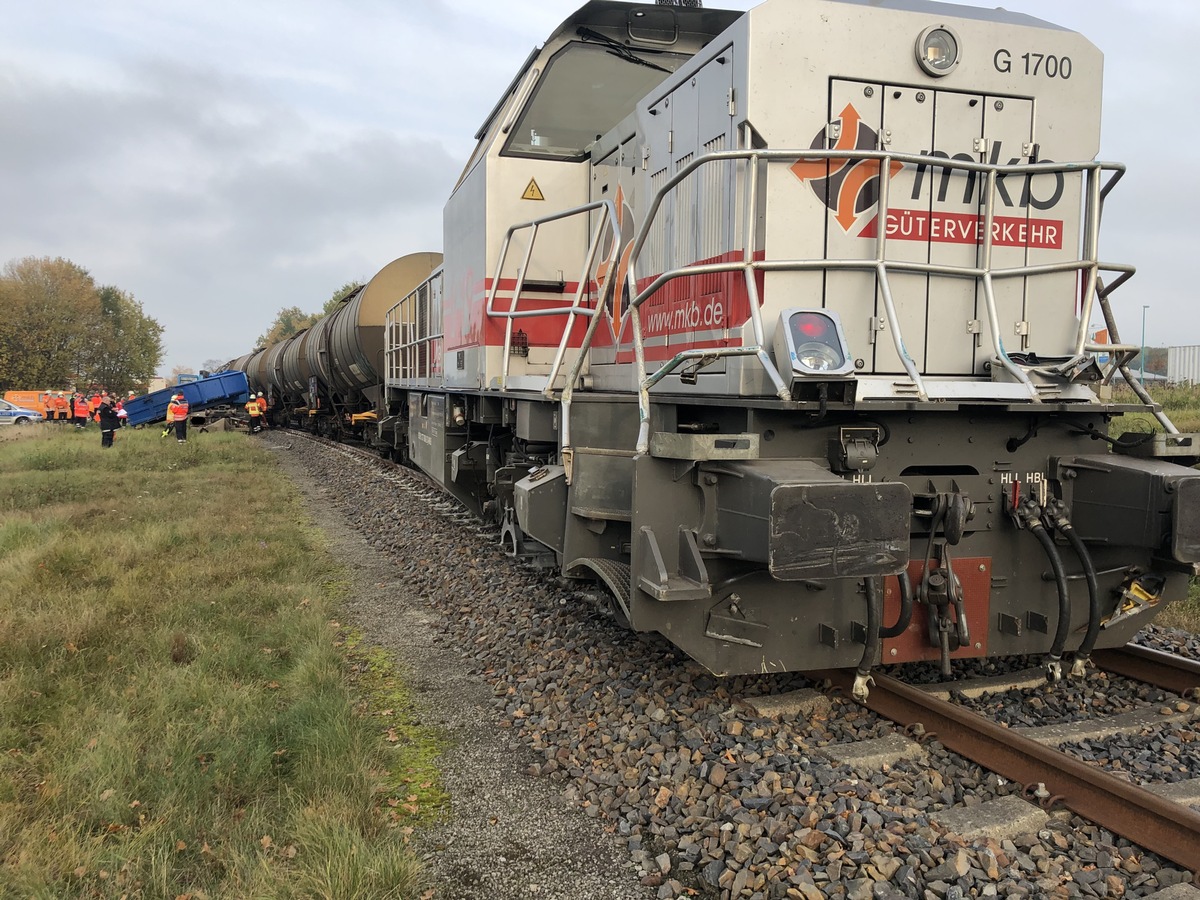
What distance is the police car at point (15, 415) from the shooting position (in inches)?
1389

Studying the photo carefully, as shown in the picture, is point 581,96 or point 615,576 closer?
point 615,576

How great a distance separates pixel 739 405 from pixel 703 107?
68.8 inches

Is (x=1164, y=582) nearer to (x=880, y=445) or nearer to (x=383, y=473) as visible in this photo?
(x=880, y=445)

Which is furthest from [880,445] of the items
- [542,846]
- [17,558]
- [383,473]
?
[383,473]

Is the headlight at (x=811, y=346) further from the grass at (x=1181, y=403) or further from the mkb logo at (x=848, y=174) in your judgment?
the grass at (x=1181, y=403)

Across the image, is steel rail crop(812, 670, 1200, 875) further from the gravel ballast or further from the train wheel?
the train wheel

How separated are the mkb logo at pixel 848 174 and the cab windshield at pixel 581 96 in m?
2.72

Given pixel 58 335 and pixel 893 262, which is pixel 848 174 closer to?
pixel 893 262

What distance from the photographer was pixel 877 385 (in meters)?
3.40

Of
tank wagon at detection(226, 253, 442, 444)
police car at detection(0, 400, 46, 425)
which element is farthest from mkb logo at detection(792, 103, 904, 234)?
police car at detection(0, 400, 46, 425)

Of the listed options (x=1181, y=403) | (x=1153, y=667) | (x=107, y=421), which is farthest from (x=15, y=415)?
(x=1181, y=403)

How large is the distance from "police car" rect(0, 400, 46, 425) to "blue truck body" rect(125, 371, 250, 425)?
473 inches

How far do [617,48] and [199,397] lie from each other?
24.0 meters

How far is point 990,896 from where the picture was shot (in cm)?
245
